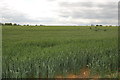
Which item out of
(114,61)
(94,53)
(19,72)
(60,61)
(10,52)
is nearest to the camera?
(19,72)

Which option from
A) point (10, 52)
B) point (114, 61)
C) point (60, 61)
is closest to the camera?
point (60, 61)

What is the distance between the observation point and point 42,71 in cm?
531

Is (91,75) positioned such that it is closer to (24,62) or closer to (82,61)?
(82,61)

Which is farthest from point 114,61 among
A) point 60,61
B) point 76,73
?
point 60,61

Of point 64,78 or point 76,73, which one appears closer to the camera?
point 64,78

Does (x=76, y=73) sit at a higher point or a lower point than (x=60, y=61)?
lower

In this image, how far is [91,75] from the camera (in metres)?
5.72

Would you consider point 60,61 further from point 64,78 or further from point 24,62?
point 24,62

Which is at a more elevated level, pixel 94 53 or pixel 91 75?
pixel 94 53

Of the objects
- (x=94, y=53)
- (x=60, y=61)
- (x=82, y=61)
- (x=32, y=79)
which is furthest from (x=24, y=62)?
(x=94, y=53)

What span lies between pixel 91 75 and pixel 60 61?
937mm

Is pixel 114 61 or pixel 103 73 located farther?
pixel 114 61

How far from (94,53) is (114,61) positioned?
868mm

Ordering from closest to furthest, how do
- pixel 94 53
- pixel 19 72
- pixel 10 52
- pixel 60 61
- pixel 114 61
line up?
pixel 19 72 → pixel 60 61 → pixel 114 61 → pixel 94 53 → pixel 10 52
